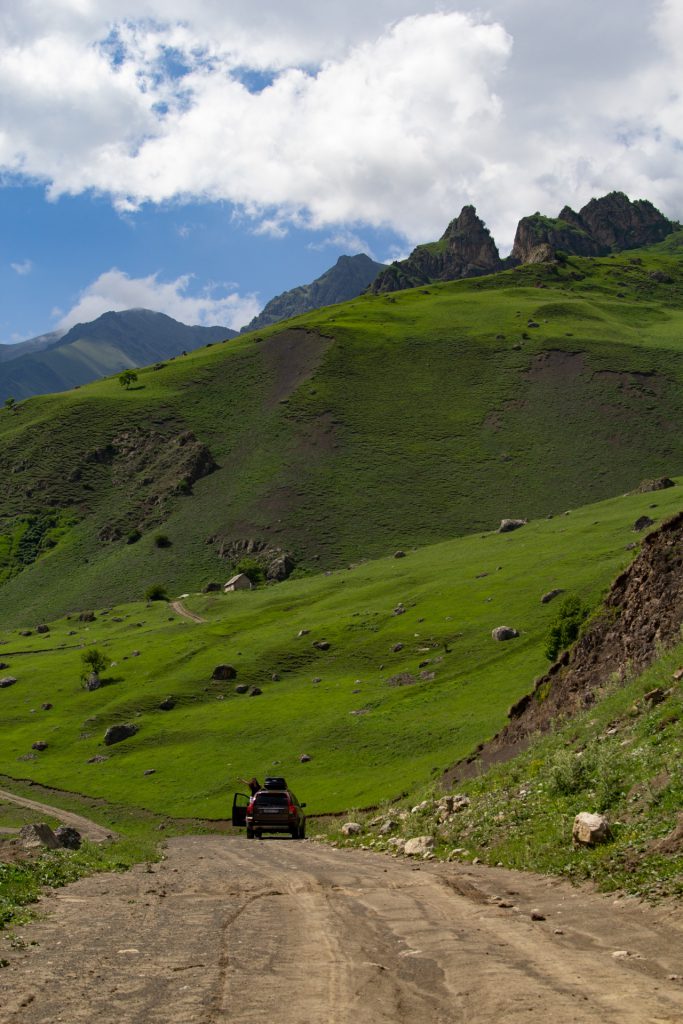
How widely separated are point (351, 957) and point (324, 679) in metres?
66.3

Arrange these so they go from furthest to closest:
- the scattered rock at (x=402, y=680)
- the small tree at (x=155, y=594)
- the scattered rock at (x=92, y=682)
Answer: the small tree at (x=155, y=594)
the scattered rock at (x=92, y=682)
the scattered rock at (x=402, y=680)

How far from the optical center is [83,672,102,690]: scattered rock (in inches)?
3403

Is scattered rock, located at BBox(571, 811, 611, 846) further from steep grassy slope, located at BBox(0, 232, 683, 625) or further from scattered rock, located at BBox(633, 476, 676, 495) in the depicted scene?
steep grassy slope, located at BBox(0, 232, 683, 625)

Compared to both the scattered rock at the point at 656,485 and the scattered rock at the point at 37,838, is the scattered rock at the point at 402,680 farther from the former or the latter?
the scattered rock at the point at 656,485

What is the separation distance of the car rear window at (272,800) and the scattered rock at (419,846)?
11.9 metres

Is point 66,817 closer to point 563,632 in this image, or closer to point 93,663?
point 563,632

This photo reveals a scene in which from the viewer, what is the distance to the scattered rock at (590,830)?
1638cm

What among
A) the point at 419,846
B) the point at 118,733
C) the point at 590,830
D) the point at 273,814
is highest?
the point at 590,830

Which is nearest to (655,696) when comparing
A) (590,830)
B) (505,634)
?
(590,830)

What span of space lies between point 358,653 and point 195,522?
8846 centimetres

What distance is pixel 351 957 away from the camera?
36.8ft

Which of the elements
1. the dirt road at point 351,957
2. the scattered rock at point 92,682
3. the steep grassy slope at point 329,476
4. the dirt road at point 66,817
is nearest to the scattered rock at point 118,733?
the dirt road at point 66,817

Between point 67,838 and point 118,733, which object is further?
point 118,733

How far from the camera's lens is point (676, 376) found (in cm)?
19712
